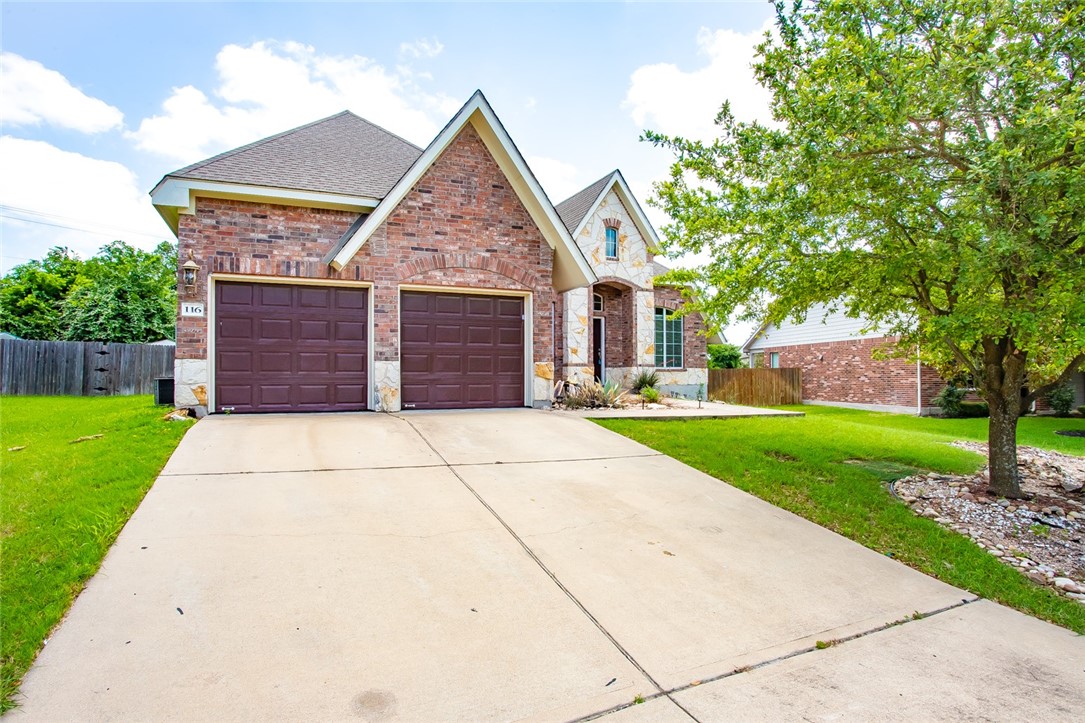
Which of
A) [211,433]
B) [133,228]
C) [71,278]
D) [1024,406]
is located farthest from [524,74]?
[133,228]

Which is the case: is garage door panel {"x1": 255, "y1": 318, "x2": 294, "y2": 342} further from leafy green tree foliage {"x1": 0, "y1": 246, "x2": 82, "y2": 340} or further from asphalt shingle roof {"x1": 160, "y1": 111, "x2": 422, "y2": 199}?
leafy green tree foliage {"x1": 0, "y1": 246, "x2": 82, "y2": 340}

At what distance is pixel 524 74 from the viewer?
1036 cm

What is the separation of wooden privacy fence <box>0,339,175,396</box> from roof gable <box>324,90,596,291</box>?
45.5 feet

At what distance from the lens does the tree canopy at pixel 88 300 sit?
22.9 m

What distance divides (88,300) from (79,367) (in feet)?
A: 21.0

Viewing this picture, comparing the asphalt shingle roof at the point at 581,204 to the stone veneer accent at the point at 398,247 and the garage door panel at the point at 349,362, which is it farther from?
the garage door panel at the point at 349,362

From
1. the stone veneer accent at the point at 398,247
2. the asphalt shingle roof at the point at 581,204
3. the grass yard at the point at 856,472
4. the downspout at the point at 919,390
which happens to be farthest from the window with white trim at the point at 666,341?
the downspout at the point at 919,390

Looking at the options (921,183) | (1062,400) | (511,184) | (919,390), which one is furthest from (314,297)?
(1062,400)

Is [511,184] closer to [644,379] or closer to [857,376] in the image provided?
[644,379]

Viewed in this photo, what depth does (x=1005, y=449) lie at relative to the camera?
650 centimetres

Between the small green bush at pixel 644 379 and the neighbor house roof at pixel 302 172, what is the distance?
842 centimetres

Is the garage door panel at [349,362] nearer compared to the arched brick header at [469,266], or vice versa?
the garage door panel at [349,362]

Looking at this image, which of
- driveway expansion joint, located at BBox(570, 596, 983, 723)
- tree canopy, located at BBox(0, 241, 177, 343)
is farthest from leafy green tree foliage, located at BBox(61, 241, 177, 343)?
driveway expansion joint, located at BBox(570, 596, 983, 723)

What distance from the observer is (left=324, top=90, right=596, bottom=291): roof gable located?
950 centimetres
